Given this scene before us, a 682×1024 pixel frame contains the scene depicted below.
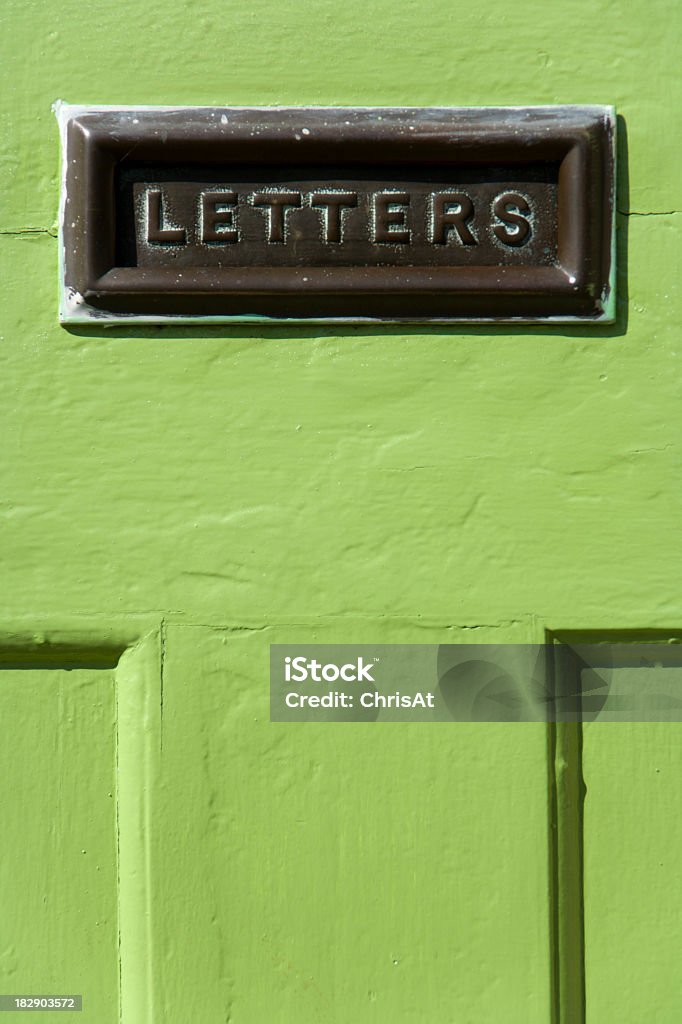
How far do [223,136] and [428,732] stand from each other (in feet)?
2.96

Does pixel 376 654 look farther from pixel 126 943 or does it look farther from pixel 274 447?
pixel 126 943

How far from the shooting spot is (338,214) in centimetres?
152

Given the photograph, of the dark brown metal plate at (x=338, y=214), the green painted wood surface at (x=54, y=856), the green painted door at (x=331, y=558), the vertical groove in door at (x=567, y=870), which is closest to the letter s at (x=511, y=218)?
the dark brown metal plate at (x=338, y=214)

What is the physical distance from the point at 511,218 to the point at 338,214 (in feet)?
0.82

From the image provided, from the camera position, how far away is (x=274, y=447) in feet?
5.03

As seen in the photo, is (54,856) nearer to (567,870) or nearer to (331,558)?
(331,558)

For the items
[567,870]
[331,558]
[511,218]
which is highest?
[511,218]

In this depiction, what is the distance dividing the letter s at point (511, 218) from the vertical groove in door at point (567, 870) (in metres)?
0.71

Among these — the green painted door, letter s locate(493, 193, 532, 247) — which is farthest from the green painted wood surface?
letter s locate(493, 193, 532, 247)

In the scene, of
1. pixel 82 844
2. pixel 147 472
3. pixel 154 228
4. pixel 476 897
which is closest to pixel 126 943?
pixel 82 844

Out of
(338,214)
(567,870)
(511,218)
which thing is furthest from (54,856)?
(511,218)

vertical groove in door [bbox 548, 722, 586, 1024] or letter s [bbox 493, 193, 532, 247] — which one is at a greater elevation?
letter s [bbox 493, 193, 532, 247]

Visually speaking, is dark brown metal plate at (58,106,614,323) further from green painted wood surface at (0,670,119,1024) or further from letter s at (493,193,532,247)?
green painted wood surface at (0,670,119,1024)

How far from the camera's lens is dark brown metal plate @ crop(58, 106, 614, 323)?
150 centimetres
